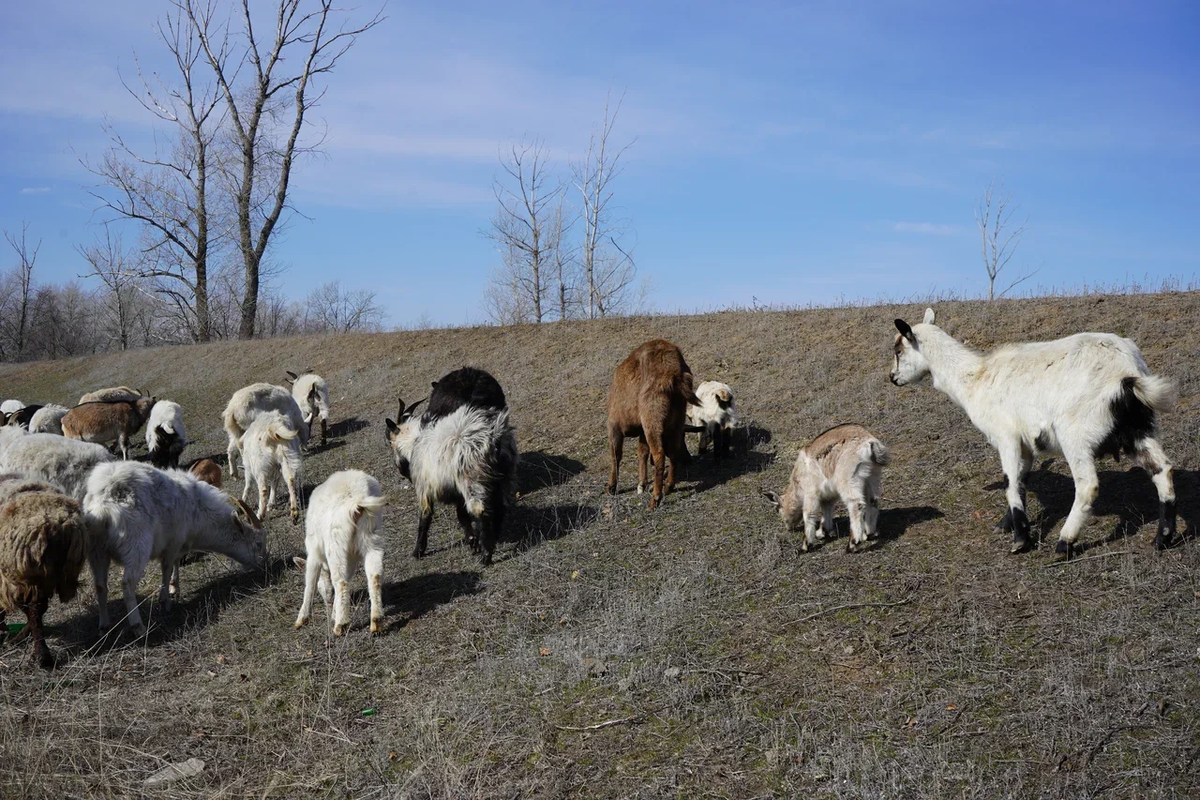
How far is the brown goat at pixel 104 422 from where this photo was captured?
15242 mm

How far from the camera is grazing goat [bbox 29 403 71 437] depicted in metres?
15.7

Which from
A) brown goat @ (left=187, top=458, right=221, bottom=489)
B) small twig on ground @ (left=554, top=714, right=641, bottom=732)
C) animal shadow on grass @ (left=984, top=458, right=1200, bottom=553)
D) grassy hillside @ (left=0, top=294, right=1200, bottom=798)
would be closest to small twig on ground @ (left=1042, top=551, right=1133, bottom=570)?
grassy hillside @ (left=0, top=294, right=1200, bottom=798)

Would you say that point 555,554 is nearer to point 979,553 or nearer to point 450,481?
point 450,481

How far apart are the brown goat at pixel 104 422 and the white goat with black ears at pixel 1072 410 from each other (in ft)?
47.6

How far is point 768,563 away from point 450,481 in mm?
3262

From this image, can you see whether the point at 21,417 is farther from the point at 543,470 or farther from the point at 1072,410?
the point at 1072,410

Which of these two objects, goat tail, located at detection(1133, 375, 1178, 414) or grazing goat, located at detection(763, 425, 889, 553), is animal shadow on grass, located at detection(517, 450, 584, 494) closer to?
grazing goat, located at detection(763, 425, 889, 553)

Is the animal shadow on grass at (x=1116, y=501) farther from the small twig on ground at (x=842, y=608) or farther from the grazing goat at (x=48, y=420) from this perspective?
the grazing goat at (x=48, y=420)

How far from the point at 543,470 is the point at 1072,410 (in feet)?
22.7

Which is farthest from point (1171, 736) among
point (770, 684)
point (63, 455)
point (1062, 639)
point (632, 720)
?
point (63, 455)

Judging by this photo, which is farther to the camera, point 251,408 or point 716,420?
point 251,408

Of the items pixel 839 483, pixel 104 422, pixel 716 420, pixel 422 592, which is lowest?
pixel 422 592

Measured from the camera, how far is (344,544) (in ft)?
23.1

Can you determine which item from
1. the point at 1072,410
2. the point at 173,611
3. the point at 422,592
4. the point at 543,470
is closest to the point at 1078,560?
the point at 1072,410
